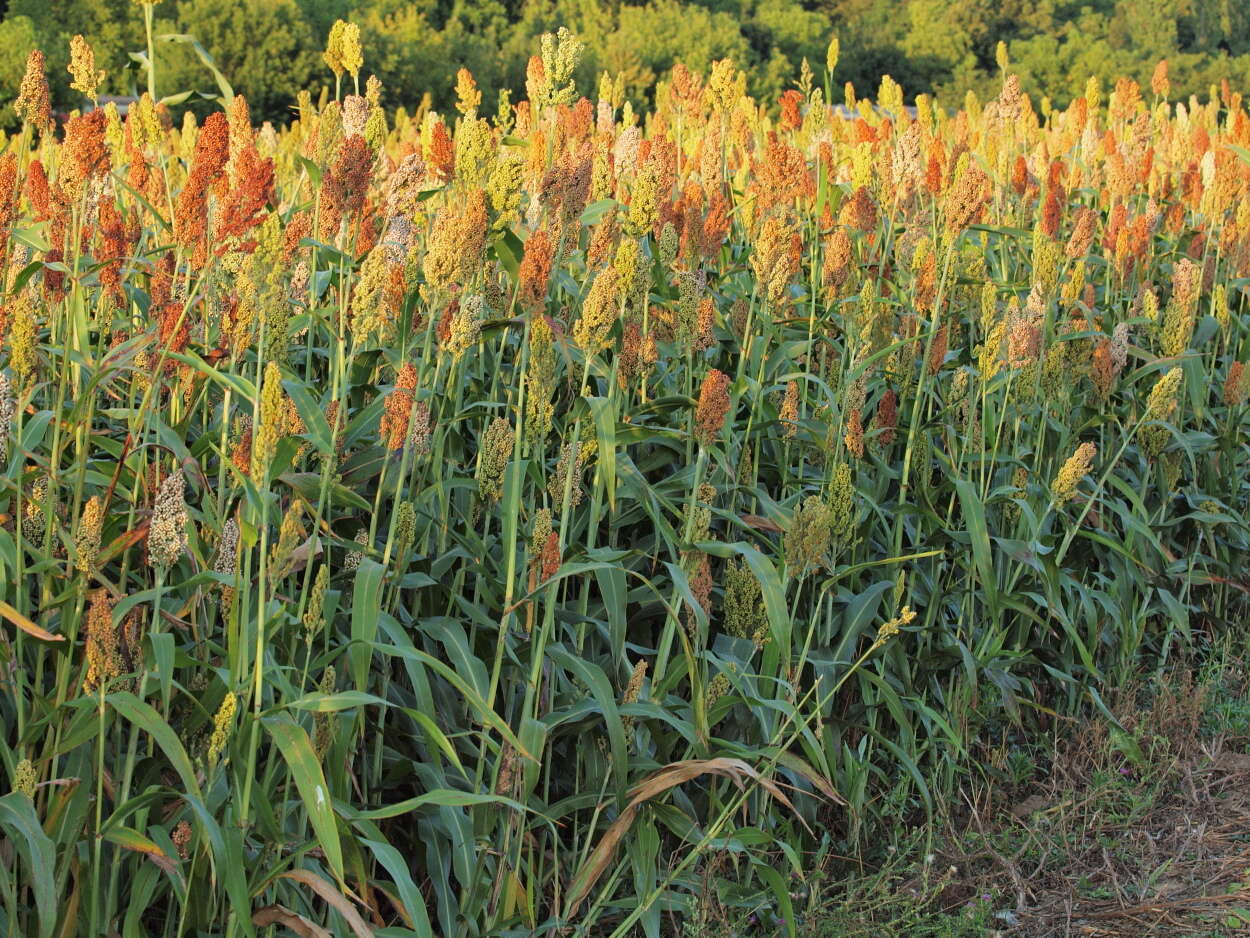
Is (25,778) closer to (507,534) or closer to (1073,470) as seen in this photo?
(507,534)

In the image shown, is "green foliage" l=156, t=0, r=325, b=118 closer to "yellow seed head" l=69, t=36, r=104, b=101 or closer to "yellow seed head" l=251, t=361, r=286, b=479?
"yellow seed head" l=69, t=36, r=104, b=101

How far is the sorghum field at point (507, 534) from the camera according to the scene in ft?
7.56

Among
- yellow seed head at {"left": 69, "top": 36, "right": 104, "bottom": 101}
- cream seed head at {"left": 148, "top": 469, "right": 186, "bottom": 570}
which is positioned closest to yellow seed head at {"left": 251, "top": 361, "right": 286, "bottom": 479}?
cream seed head at {"left": 148, "top": 469, "right": 186, "bottom": 570}

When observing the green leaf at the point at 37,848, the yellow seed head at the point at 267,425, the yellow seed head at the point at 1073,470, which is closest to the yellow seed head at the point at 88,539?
the yellow seed head at the point at 267,425

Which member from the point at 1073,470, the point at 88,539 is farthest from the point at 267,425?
the point at 1073,470

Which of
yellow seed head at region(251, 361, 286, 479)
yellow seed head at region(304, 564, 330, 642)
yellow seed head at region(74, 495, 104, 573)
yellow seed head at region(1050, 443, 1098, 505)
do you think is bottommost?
yellow seed head at region(1050, 443, 1098, 505)

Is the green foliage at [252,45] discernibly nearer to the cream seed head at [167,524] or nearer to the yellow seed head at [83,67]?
the yellow seed head at [83,67]

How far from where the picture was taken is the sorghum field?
2.30 m

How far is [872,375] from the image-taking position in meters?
3.95

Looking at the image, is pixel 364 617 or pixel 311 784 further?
pixel 364 617

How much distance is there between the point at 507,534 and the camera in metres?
2.63

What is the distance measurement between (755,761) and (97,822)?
1311mm

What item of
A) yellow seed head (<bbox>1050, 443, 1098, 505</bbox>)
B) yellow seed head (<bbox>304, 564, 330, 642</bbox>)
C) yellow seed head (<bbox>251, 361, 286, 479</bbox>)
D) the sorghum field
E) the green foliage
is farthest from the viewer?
the green foliage

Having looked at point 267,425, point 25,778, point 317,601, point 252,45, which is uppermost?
point 252,45
